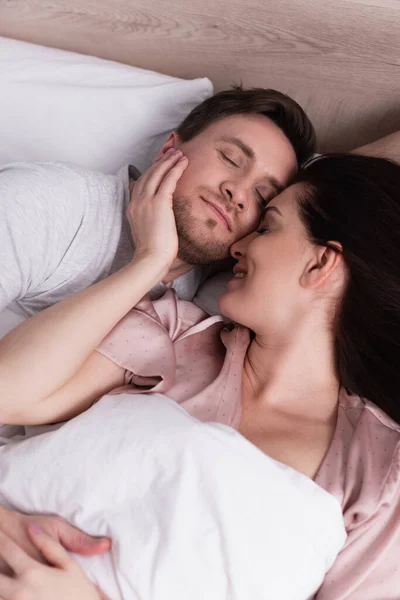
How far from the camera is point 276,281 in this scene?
1.20m

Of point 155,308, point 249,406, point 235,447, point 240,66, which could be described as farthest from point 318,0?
point 235,447

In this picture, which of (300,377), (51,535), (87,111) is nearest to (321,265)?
(300,377)

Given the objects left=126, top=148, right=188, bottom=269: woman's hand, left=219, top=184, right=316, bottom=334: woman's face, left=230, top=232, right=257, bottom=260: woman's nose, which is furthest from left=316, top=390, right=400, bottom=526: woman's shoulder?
left=126, top=148, right=188, bottom=269: woman's hand

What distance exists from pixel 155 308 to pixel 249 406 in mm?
305

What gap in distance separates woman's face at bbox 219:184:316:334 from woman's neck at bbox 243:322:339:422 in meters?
0.04

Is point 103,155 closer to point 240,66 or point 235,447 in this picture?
point 240,66

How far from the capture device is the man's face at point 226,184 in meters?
1.36

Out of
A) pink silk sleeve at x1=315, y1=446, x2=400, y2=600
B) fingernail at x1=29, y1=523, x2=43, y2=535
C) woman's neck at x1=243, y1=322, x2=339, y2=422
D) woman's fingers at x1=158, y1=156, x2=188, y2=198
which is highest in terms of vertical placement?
woman's fingers at x1=158, y1=156, x2=188, y2=198

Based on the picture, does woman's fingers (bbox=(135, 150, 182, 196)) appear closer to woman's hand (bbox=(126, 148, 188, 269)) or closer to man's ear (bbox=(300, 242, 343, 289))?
woman's hand (bbox=(126, 148, 188, 269))

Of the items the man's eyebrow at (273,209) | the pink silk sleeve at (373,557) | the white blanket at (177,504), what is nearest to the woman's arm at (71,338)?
the white blanket at (177,504)

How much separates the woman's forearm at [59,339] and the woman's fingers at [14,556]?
243mm

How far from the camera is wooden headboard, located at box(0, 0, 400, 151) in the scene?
1.52 m

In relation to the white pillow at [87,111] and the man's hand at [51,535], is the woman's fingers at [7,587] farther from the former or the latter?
the white pillow at [87,111]

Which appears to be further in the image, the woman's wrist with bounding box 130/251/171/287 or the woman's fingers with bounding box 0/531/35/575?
the woman's wrist with bounding box 130/251/171/287
